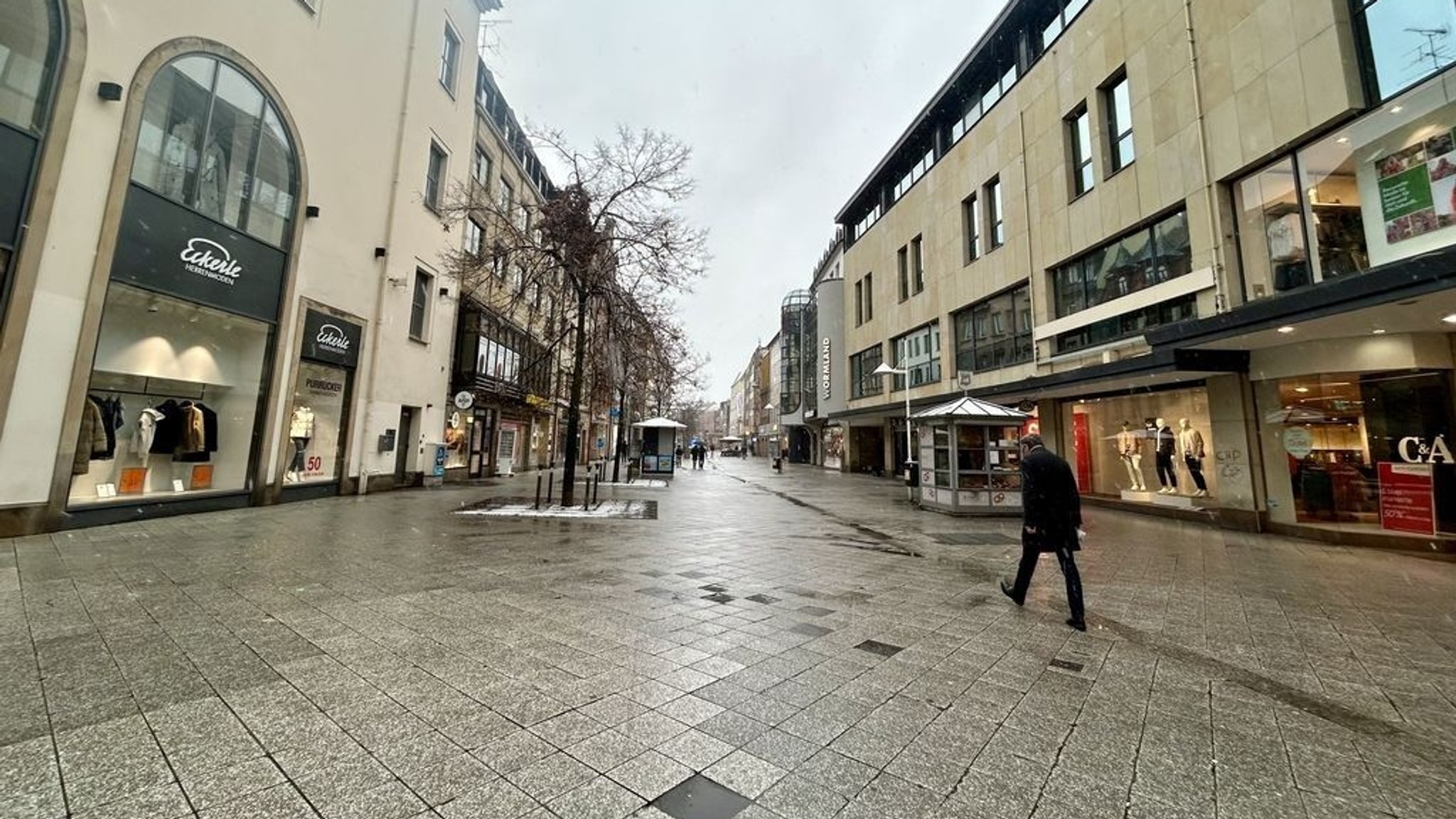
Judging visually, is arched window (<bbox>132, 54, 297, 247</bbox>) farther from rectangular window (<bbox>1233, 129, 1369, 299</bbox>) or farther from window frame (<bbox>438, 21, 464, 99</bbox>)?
rectangular window (<bbox>1233, 129, 1369, 299</bbox>)

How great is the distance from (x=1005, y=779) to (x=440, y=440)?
66.2 ft

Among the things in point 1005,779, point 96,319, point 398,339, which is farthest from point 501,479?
point 1005,779

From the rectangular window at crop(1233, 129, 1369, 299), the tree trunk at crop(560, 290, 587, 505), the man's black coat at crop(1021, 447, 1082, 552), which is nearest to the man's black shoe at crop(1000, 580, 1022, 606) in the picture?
the man's black coat at crop(1021, 447, 1082, 552)

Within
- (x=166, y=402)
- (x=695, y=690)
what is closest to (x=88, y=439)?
(x=166, y=402)

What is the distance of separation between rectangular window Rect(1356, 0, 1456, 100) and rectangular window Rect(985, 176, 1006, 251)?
9830mm

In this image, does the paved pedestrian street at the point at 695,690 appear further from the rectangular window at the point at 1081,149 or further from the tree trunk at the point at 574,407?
the rectangular window at the point at 1081,149

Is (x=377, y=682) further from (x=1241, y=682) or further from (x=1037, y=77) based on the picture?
(x=1037, y=77)

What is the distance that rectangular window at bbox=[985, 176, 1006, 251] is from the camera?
19.2m

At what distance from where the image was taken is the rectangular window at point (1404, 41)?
826 centimetres

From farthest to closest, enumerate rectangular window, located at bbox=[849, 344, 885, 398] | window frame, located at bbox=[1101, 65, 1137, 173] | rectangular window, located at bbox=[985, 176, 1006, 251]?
rectangular window, located at bbox=[849, 344, 885, 398], rectangular window, located at bbox=[985, 176, 1006, 251], window frame, located at bbox=[1101, 65, 1137, 173]

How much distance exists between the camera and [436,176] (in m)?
18.2

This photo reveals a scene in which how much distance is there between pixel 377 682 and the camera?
3430mm

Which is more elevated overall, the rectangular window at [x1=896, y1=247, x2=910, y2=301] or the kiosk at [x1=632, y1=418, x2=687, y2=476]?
the rectangular window at [x1=896, y1=247, x2=910, y2=301]

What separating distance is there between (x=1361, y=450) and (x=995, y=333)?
10243mm
